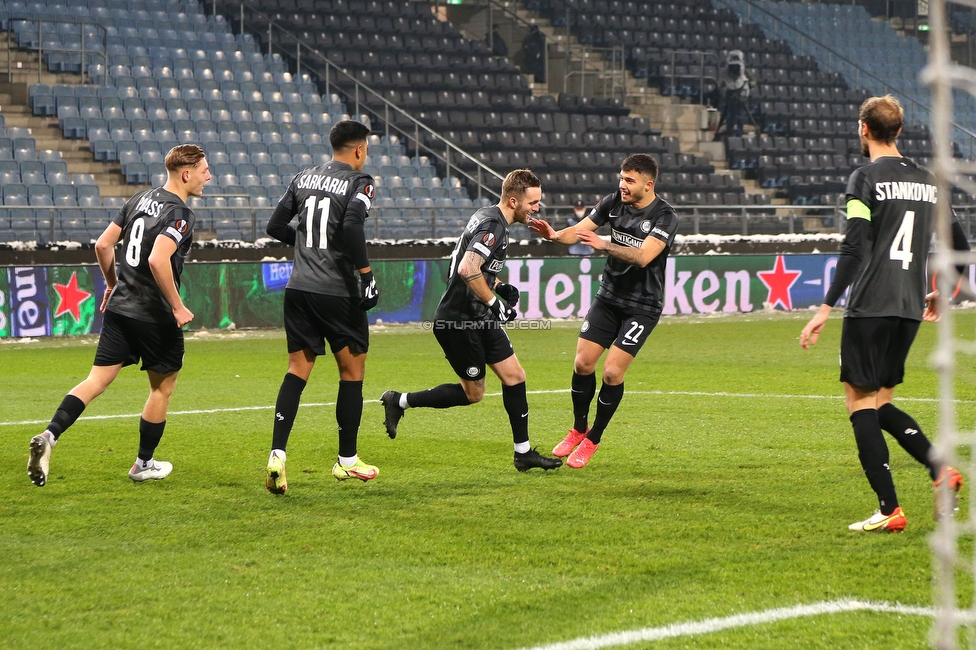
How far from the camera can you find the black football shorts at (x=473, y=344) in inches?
261

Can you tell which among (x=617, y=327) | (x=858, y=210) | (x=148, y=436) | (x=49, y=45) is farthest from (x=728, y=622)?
(x=49, y=45)

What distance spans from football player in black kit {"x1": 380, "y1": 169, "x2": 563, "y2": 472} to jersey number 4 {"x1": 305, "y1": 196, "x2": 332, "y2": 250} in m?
0.81

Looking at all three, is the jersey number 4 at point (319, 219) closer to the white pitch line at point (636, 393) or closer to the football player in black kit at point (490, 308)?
the football player in black kit at point (490, 308)

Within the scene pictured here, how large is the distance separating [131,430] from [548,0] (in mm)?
25568

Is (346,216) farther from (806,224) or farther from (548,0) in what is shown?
(548,0)

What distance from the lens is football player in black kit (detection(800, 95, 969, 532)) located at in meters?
4.94

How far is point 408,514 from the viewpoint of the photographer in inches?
217

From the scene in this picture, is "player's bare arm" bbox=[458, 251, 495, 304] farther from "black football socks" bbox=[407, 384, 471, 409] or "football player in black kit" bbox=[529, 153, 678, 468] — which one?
"black football socks" bbox=[407, 384, 471, 409]

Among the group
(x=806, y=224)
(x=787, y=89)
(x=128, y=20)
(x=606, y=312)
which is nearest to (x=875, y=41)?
(x=787, y=89)

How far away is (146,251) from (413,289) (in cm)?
1325

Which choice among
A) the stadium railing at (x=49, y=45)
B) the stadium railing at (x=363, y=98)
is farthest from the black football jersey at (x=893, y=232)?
the stadium railing at (x=49, y=45)

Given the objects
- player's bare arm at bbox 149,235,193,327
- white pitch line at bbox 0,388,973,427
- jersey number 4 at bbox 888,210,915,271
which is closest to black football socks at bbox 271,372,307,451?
player's bare arm at bbox 149,235,193,327

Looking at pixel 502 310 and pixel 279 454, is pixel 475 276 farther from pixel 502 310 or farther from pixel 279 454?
pixel 279 454

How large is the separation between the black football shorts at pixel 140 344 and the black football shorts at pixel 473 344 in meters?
1.50
